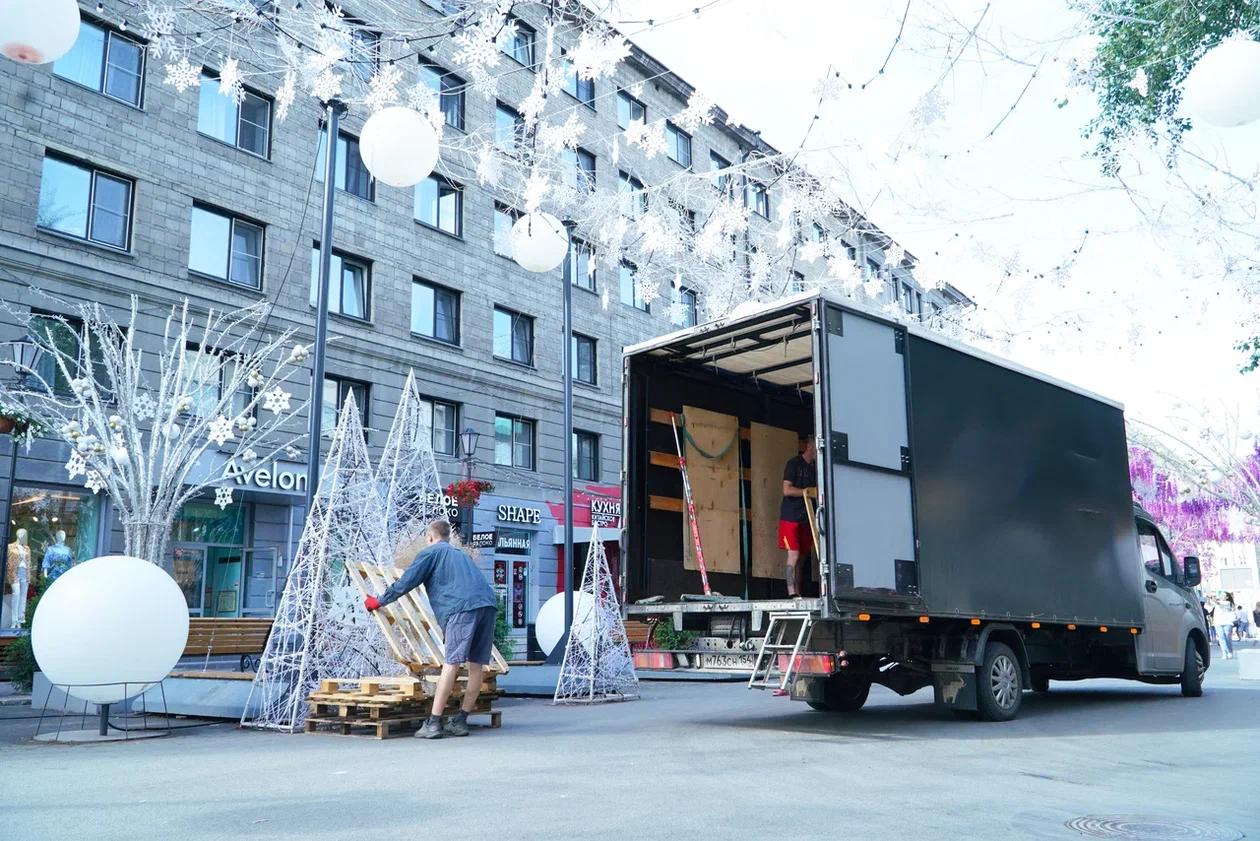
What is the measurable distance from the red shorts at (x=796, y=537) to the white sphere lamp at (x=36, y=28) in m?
7.84

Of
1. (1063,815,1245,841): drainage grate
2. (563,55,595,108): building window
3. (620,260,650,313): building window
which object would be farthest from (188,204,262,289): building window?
(1063,815,1245,841): drainage grate

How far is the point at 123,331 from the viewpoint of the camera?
20.0 meters

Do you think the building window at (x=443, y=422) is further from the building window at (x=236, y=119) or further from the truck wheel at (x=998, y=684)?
the truck wheel at (x=998, y=684)

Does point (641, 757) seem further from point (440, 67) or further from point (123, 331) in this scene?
point (440, 67)

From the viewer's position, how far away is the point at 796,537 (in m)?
11.4

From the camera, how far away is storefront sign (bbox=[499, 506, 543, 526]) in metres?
27.8

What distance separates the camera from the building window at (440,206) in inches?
1077

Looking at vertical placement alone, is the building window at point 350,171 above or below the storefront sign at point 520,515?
above

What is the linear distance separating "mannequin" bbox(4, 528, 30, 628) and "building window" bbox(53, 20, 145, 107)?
8455 mm

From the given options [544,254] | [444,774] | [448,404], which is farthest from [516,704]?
[448,404]

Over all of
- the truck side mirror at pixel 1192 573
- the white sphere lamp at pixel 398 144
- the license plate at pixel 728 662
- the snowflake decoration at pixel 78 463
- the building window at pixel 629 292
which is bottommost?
the license plate at pixel 728 662

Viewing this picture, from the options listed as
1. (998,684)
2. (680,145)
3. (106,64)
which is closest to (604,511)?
(680,145)

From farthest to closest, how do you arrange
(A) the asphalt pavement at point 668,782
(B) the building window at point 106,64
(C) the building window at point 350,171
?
(C) the building window at point 350,171 < (B) the building window at point 106,64 < (A) the asphalt pavement at point 668,782

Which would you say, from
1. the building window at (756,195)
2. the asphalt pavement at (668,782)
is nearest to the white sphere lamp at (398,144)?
the asphalt pavement at (668,782)
